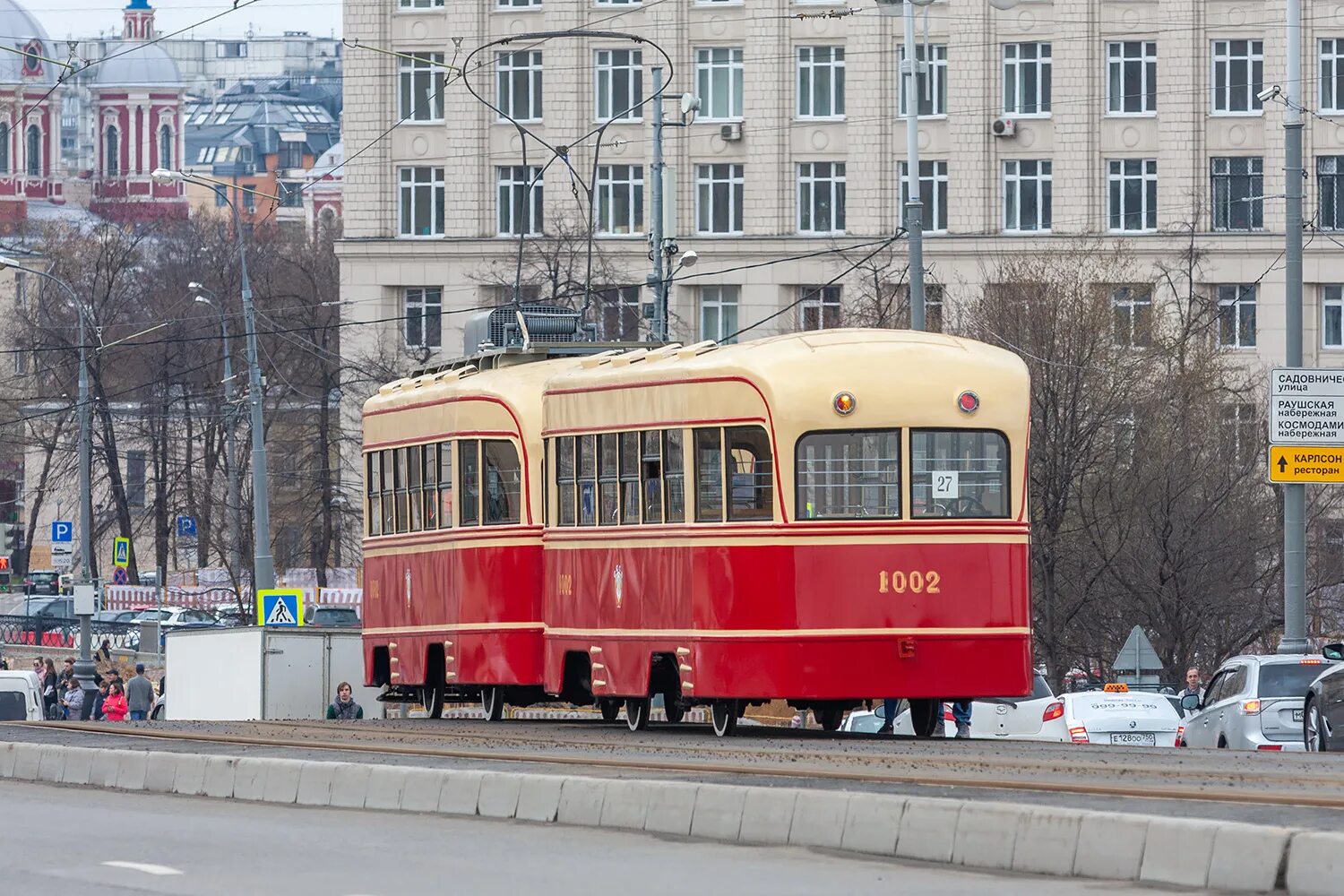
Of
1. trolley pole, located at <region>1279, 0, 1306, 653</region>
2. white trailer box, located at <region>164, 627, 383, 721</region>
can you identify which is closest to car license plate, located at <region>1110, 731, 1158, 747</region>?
trolley pole, located at <region>1279, 0, 1306, 653</region>

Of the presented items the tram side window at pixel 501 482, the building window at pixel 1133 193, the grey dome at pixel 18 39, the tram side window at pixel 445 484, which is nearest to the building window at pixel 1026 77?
the building window at pixel 1133 193

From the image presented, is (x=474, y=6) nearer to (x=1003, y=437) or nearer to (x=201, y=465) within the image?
(x=201, y=465)

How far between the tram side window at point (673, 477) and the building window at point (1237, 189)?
49.6 m

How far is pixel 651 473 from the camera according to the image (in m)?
22.2

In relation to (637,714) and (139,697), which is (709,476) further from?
(139,697)

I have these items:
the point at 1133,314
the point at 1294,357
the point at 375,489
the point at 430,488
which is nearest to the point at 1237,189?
the point at 1133,314

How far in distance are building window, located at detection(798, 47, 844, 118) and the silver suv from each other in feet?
156

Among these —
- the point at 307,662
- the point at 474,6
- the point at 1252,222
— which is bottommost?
the point at 307,662

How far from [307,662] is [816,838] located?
22.7m

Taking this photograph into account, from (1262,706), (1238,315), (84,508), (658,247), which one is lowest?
(1262,706)

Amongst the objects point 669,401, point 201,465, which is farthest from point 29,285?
point 669,401

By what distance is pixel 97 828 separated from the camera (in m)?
14.6

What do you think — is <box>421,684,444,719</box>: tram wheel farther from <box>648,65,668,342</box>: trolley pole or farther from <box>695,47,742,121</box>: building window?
<box>695,47,742,121</box>: building window

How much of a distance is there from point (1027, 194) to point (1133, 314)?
2268cm
